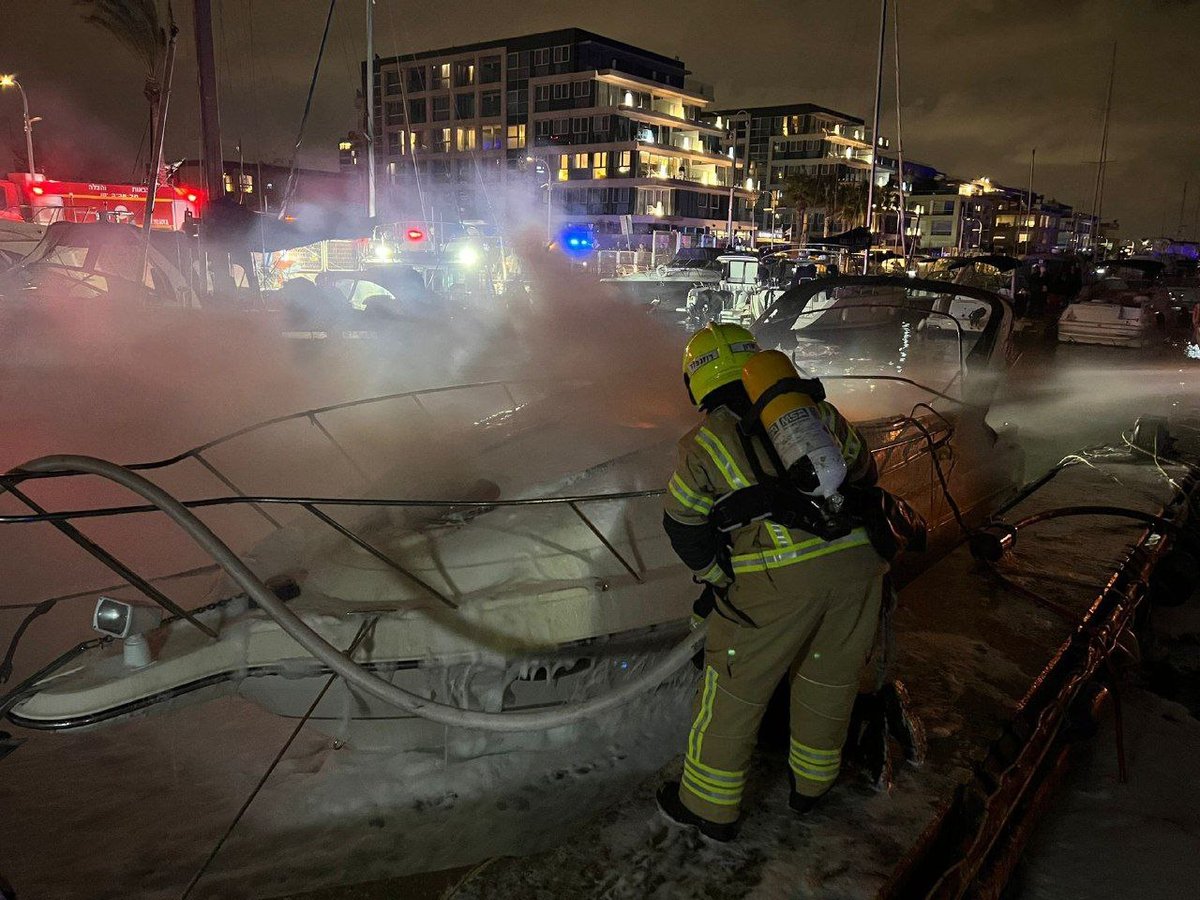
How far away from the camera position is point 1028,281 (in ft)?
97.8

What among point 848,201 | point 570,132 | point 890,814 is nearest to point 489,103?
point 570,132

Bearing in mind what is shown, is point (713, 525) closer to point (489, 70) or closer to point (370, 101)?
A: point (370, 101)

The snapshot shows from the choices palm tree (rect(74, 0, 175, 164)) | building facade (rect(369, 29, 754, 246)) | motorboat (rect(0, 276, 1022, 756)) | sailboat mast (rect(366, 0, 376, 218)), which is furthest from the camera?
building facade (rect(369, 29, 754, 246))

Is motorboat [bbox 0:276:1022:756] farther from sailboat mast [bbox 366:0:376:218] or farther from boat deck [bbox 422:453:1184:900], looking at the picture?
sailboat mast [bbox 366:0:376:218]

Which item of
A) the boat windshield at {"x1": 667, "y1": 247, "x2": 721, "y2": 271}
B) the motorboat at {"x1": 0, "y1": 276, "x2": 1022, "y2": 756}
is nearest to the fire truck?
the boat windshield at {"x1": 667, "y1": 247, "x2": 721, "y2": 271}

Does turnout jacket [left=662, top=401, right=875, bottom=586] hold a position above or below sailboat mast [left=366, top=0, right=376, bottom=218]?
below

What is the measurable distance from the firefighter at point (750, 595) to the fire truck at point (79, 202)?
27.1 meters

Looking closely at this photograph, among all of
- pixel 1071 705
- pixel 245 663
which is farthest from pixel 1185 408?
pixel 245 663

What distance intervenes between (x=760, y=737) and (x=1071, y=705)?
4.98 ft

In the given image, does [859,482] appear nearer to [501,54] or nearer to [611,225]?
[611,225]

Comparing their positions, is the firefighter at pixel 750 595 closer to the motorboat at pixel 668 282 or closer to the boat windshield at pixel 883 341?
the boat windshield at pixel 883 341

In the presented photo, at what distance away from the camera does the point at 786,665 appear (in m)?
2.57

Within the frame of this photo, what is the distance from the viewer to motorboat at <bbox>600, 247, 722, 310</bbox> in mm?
21764

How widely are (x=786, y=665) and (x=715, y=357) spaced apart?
40.9 inches
